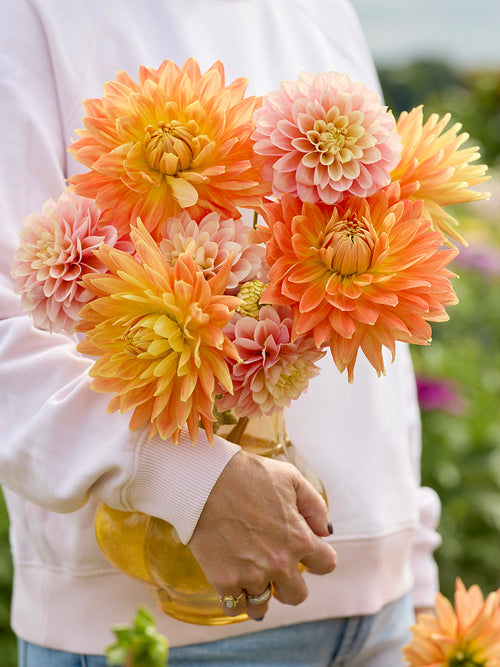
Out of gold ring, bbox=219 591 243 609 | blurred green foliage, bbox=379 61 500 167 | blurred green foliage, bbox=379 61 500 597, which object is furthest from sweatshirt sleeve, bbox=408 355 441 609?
blurred green foliage, bbox=379 61 500 167

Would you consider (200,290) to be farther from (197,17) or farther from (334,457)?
(197,17)

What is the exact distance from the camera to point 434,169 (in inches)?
27.7

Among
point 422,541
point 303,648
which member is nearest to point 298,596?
point 303,648

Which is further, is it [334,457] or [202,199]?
[334,457]

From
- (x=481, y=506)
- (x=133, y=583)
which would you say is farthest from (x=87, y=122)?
(x=481, y=506)

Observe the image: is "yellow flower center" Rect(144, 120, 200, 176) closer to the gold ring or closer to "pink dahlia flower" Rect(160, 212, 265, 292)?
"pink dahlia flower" Rect(160, 212, 265, 292)

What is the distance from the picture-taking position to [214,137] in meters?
0.65

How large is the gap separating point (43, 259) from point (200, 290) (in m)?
0.15

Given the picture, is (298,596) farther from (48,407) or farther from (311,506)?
(48,407)

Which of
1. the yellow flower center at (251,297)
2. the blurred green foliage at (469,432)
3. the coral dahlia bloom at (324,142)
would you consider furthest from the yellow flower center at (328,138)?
the blurred green foliage at (469,432)

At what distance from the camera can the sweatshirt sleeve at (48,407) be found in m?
0.72

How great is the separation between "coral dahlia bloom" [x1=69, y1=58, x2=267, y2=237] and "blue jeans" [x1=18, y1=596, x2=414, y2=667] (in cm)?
57

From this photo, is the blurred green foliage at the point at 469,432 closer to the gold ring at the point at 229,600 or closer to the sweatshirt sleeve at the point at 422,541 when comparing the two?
the sweatshirt sleeve at the point at 422,541

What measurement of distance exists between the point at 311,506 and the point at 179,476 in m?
0.14
